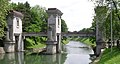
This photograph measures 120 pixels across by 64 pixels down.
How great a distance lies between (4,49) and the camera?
53719 mm

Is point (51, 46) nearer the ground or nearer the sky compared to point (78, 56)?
nearer the sky

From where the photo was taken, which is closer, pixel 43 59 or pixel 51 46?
pixel 43 59

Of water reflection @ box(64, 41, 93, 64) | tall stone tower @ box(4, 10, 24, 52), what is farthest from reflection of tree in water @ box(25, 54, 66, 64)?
tall stone tower @ box(4, 10, 24, 52)

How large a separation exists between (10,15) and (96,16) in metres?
27.7

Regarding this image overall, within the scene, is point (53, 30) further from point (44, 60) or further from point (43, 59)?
point (44, 60)

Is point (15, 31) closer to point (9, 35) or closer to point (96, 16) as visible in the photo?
point (9, 35)

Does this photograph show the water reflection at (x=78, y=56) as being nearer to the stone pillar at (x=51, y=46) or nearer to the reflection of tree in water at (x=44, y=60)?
the reflection of tree in water at (x=44, y=60)

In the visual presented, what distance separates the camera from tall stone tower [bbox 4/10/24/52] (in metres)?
54.1

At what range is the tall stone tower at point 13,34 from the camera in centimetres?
5413

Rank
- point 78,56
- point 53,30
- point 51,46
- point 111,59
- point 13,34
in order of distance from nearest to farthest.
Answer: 1. point 111,59
2. point 78,56
3. point 51,46
4. point 53,30
5. point 13,34

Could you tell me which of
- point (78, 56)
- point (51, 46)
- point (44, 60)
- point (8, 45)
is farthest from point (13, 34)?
point (44, 60)

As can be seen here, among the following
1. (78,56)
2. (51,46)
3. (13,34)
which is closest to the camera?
(78,56)

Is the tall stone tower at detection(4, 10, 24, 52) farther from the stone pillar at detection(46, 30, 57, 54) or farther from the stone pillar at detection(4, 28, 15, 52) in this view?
the stone pillar at detection(46, 30, 57, 54)

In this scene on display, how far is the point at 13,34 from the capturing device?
55.2 m
